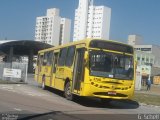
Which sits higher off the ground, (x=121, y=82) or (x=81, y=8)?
→ (x=81, y=8)

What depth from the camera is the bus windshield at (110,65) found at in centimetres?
1888

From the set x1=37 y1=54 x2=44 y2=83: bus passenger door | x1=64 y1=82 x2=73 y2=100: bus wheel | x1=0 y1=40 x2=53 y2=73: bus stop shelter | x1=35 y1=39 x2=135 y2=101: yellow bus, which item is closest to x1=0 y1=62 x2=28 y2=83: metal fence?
x1=37 y1=54 x2=44 y2=83: bus passenger door

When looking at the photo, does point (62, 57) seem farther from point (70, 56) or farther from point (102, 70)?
point (102, 70)

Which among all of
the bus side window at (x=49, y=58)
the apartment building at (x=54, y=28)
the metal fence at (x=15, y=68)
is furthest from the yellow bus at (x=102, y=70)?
the apartment building at (x=54, y=28)

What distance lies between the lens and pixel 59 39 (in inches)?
4843

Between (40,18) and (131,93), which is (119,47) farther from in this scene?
(40,18)

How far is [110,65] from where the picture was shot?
19031 millimetres

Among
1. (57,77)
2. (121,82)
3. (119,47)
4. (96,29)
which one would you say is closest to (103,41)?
(119,47)

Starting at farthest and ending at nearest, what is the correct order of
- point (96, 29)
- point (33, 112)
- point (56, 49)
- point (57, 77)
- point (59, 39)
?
point (59, 39)
point (96, 29)
point (56, 49)
point (57, 77)
point (33, 112)

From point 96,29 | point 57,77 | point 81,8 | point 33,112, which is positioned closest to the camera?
point 33,112

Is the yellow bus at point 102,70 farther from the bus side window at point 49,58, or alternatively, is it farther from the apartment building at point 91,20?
the apartment building at point 91,20

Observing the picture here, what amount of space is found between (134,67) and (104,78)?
1.77 m

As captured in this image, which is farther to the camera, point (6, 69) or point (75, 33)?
point (75, 33)

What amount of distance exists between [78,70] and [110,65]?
1719mm
